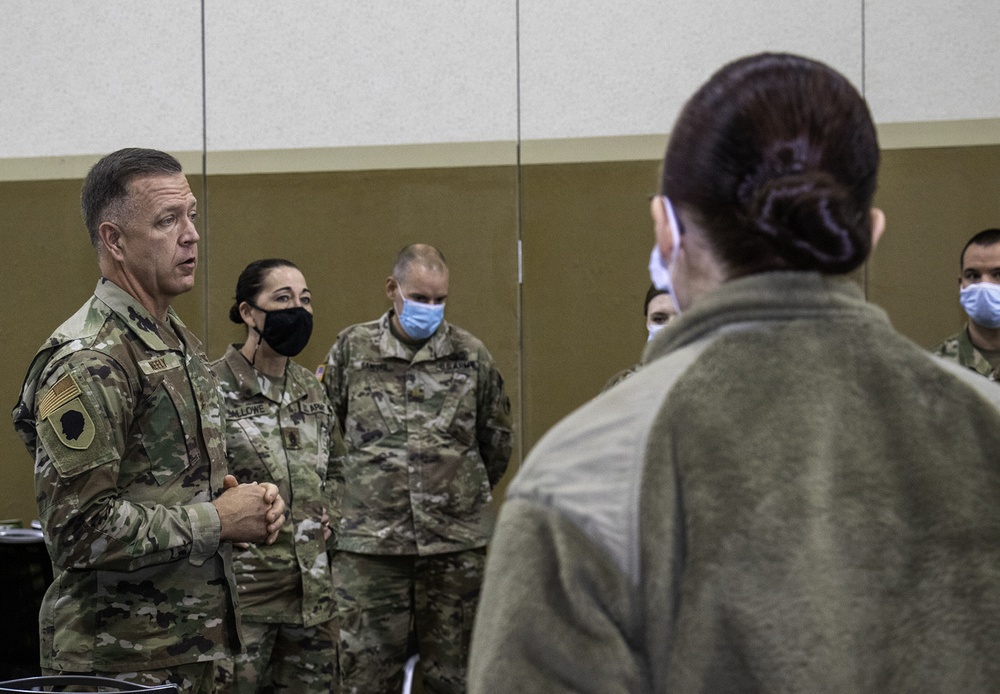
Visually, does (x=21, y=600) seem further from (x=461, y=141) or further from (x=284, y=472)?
(x=461, y=141)

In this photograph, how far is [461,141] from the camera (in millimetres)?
5098

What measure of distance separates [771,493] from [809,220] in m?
0.25

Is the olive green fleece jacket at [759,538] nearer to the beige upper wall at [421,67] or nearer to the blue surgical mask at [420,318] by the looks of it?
the blue surgical mask at [420,318]

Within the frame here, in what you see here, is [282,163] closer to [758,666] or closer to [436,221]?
[436,221]

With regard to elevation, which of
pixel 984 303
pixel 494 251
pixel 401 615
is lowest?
pixel 401 615

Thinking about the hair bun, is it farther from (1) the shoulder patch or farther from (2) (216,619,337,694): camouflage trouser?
(2) (216,619,337,694): camouflage trouser

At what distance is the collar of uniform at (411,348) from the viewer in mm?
4449

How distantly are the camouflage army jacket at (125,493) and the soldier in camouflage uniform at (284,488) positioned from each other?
1.03 m

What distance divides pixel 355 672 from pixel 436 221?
214 centimetres

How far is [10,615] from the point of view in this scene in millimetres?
3658

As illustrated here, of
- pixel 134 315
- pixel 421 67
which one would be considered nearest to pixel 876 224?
→ pixel 134 315

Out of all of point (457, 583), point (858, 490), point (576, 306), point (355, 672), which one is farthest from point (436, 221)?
point (858, 490)

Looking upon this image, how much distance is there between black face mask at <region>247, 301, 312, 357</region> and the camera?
3.82 m

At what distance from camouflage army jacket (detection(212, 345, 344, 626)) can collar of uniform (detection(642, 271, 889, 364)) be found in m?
2.75
